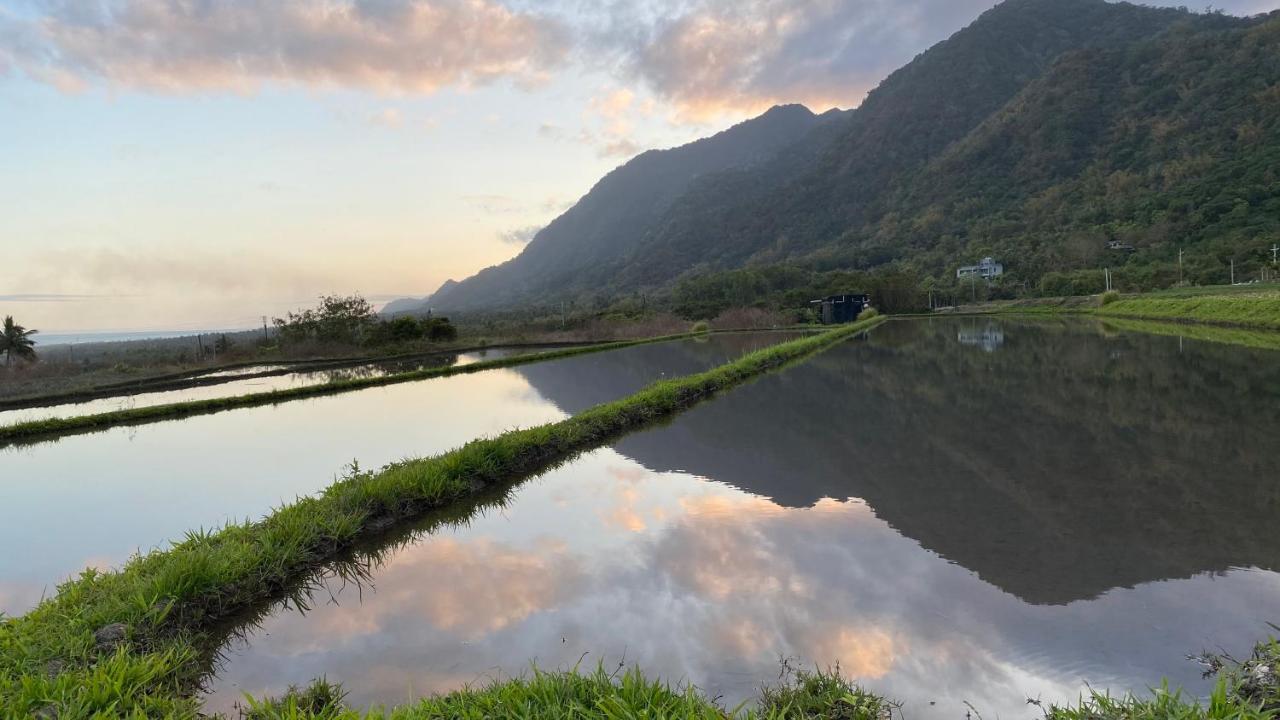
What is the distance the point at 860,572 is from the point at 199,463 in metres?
9.13

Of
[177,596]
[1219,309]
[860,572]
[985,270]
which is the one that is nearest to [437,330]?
[177,596]

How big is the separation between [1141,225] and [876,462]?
3204 inches

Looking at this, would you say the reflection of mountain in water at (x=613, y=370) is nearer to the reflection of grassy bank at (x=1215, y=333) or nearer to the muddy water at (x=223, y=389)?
the muddy water at (x=223, y=389)

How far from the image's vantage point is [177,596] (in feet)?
13.0

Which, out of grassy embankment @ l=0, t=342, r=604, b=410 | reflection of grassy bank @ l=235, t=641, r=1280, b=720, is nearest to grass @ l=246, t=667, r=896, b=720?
reflection of grassy bank @ l=235, t=641, r=1280, b=720

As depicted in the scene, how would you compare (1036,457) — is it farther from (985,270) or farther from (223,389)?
(985,270)

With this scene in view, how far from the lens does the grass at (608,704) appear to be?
8.26 ft

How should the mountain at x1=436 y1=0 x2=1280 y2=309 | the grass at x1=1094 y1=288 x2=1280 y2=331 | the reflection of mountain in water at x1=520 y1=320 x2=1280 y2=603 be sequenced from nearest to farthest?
the reflection of mountain in water at x1=520 y1=320 x2=1280 y2=603 → the grass at x1=1094 y1=288 x2=1280 y2=331 → the mountain at x1=436 y1=0 x2=1280 y2=309

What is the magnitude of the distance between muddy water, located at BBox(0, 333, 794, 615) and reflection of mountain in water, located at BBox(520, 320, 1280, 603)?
284cm

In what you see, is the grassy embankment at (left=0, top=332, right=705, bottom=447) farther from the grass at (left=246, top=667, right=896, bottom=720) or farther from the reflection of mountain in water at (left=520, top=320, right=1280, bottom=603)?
the grass at (left=246, top=667, right=896, bottom=720)

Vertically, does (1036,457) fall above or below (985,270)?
below

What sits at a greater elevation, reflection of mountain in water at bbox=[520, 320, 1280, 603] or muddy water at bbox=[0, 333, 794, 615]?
muddy water at bbox=[0, 333, 794, 615]

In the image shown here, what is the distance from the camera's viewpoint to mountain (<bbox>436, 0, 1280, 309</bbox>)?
217ft

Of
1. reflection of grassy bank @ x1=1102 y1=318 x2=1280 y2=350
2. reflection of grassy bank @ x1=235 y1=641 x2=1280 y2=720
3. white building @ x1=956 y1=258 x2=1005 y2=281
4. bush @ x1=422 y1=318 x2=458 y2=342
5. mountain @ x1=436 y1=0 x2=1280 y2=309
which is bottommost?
reflection of grassy bank @ x1=1102 y1=318 x2=1280 y2=350
